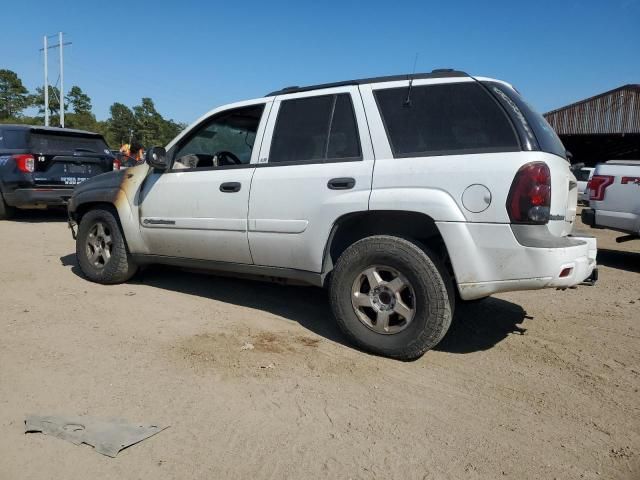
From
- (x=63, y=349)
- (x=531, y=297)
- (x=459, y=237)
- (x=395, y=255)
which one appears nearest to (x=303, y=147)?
(x=395, y=255)

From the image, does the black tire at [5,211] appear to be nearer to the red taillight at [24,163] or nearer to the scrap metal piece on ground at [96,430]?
the red taillight at [24,163]

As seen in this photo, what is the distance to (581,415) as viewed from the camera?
2814mm

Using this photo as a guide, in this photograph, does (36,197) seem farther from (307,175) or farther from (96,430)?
(96,430)

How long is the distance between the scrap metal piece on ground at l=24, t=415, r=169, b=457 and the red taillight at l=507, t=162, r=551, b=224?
7.67 feet

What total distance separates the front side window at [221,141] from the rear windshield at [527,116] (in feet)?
6.60

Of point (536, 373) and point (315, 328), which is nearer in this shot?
point (536, 373)

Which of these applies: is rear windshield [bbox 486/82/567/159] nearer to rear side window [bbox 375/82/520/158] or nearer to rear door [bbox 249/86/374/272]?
rear side window [bbox 375/82/520/158]

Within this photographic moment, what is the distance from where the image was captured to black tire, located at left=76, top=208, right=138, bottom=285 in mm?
5191

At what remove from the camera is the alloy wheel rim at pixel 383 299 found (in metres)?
3.42

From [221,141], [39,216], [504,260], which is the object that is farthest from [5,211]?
[504,260]

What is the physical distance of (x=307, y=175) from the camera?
12.6 feet

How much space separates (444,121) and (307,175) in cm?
106

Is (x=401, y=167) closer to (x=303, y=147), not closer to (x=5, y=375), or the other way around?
(x=303, y=147)

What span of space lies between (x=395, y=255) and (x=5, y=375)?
8.33ft
